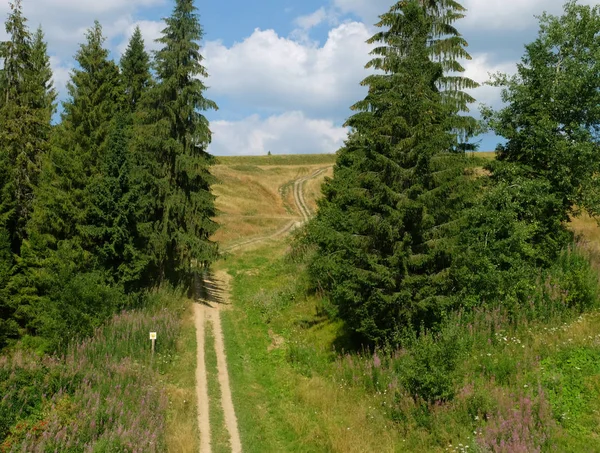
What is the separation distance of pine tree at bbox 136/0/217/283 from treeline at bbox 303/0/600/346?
8900mm

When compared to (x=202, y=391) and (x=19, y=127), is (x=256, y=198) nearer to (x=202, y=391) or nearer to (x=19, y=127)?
(x=19, y=127)

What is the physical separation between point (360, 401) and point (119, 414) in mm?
6742

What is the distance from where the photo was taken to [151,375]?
1591 centimetres

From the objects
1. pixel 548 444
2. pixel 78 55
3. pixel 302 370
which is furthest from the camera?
pixel 78 55

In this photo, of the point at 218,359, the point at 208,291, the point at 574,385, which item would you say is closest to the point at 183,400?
the point at 218,359

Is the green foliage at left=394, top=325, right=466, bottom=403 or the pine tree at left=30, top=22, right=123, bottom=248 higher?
the pine tree at left=30, top=22, right=123, bottom=248

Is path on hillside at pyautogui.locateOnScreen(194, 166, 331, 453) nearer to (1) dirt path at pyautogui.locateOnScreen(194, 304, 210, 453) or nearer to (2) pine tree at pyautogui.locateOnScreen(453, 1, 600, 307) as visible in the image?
(1) dirt path at pyautogui.locateOnScreen(194, 304, 210, 453)

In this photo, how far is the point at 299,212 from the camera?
2813 inches

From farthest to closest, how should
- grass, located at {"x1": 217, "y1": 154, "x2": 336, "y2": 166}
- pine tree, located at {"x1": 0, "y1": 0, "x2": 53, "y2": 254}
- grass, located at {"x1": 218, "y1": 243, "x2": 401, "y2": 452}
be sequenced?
grass, located at {"x1": 217, "y1": 154, "x2": 336, "y2": 166} < pine tree, located at {"x1": 0, "y1": 0, "x2": 53, "y2": 254} < grass, located at {"x1": 218, "y1": 243, "x2": 401, "y2": 452}

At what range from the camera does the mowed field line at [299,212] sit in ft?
146

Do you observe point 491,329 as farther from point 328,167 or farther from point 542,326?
point 328,167

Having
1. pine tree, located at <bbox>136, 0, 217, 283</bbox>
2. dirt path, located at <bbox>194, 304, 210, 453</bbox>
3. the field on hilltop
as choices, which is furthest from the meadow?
the field on hilltop

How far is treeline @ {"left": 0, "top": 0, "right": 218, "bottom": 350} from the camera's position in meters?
20.3

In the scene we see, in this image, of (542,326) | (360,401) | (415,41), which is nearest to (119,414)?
(360,401)
